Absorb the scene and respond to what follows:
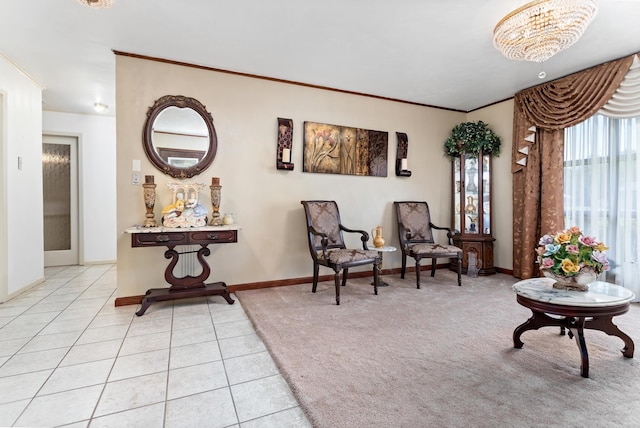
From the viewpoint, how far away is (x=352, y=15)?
7.84 ft

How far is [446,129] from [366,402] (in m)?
4.30

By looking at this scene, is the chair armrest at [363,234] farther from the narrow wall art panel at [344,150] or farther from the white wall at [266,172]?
the narrow wall art panel at [344,150]

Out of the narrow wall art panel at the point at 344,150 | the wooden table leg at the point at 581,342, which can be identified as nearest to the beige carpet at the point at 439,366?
the wooden table leg at the point at 581,342

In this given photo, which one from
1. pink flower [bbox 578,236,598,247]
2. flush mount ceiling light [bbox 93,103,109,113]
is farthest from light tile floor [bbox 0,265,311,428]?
flush mount ceiling light [bbox 93,103,109,113]

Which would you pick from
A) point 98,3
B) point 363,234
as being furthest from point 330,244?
point 98,3

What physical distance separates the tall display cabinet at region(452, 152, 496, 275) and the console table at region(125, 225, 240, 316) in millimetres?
3198

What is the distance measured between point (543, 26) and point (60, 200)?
21.2ft

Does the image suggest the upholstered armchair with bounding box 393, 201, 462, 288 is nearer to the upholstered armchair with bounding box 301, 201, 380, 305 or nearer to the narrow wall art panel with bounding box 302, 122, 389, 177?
the narrow wall art panel with bounding box 302, 122, 389, 177

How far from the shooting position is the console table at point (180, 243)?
2740 millimetres

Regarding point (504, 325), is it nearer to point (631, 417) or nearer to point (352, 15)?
point (631, 417)

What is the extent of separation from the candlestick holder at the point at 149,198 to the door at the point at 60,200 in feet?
9.85

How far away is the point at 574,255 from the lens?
1923 millimetres

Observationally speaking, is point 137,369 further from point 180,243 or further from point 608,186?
point 608,186

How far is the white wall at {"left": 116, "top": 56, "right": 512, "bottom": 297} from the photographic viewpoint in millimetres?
3062
